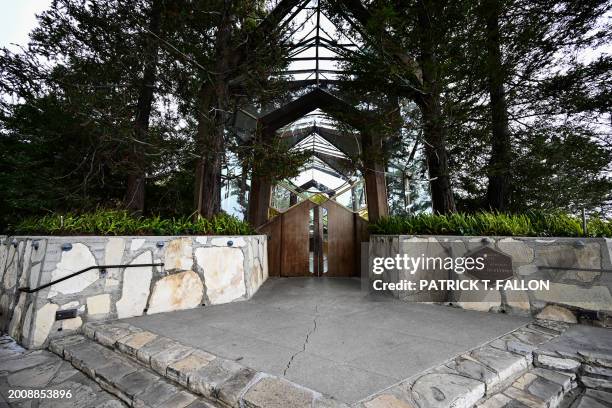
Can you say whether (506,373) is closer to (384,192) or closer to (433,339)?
(433,339)

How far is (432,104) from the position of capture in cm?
428

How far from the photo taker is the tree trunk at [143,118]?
4363 mm

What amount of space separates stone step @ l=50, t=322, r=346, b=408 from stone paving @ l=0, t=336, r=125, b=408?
Answer: 0.24 feet

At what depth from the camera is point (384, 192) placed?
251 inches

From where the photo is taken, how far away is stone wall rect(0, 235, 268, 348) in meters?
2.74

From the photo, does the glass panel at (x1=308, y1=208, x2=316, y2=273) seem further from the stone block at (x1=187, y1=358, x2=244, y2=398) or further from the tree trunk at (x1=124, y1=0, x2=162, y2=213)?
the stone block at (x1=187, y1=358, x2=244, y2=398)

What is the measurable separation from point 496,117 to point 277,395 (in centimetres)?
533

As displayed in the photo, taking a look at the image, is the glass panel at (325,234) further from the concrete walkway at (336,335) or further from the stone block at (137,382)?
the stone block at (137,382)

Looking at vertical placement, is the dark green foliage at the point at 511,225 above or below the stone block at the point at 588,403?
above

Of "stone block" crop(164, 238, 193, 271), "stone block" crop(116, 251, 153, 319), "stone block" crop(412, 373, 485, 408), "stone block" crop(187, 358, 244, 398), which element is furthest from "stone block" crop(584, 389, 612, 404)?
"stone block" crop(116, 251, 153, 319)

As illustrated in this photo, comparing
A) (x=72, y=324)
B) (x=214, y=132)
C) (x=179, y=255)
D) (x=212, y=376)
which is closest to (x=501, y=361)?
(x=212, y=376)

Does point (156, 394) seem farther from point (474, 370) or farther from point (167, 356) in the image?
point (474, 370)

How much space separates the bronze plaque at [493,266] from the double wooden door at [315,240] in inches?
112

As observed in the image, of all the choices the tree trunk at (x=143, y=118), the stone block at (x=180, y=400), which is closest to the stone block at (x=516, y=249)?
the stone block at (x=180, y=400)
